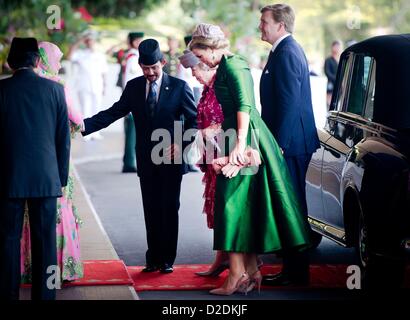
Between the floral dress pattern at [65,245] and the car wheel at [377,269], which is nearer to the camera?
the car wheel at [377,269]

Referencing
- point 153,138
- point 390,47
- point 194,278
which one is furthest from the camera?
point 153,138

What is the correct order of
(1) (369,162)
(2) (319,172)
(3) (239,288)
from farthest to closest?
(2) (319,172)
(3) (239,288)
(1) (369,162)

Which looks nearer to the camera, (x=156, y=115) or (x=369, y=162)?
(x=369, y=162)

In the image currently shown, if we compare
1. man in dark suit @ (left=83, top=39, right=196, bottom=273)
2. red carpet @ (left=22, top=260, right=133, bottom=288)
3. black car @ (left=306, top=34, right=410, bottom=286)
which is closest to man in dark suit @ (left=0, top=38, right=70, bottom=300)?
red carpet @ (left=22, top=260, right=133, bottom=288)

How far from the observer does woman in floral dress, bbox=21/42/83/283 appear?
9945mm

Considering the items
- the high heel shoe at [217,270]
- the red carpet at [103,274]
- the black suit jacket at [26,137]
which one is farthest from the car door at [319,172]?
the black suit jacket at [26,137]

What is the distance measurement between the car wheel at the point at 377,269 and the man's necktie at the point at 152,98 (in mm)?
2097

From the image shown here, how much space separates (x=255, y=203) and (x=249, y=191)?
10 centimetres

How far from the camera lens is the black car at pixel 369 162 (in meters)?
8.93

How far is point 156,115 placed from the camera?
35.0ft

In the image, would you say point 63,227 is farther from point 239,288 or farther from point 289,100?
point 289,100

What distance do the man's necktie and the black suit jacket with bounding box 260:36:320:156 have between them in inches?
38.5

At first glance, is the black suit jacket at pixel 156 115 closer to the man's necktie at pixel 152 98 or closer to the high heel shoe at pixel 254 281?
the man's necktie at pixel 152 98

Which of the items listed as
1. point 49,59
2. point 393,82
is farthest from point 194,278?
point 393,82
